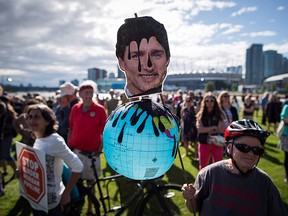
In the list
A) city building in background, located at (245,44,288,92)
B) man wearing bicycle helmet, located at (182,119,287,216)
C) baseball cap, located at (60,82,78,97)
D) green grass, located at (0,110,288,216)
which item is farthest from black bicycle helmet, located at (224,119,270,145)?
city building in background, located at (245,44,288,92)

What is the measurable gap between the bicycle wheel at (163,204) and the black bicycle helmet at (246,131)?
1.42 m

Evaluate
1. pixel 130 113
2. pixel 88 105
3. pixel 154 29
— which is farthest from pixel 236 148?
pixel 88 105

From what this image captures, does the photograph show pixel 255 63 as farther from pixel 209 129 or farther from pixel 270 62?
pixel 209 129

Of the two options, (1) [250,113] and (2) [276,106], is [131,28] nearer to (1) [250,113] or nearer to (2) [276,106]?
(1) [250,113]

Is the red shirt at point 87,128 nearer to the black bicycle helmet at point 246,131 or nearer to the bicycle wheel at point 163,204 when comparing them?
the bicycle wheel at point 163,204

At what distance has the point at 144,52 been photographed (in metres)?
1.28

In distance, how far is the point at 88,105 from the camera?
3.31 meters

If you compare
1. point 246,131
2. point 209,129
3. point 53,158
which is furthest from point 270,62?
point 53,158

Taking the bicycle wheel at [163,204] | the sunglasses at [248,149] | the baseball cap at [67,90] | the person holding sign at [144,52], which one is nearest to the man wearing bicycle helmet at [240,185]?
the sunglasses at [248,149]

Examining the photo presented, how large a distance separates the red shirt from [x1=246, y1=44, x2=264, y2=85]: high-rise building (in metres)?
103

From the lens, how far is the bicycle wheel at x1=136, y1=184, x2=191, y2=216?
2.78m

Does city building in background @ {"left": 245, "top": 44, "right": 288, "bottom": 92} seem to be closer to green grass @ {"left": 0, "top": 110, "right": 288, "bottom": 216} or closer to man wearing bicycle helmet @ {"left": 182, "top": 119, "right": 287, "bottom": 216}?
green grass @ {"left": 0, "top": 110, "right": 288, "bottom": 216}

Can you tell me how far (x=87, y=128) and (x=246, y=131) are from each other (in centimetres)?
224

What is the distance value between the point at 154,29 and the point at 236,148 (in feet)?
3.29
